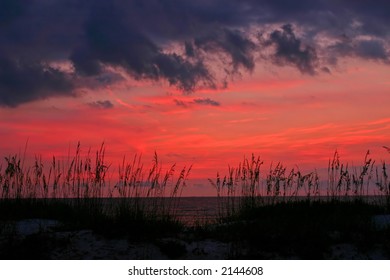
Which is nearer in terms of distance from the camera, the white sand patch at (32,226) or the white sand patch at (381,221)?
the white sand patch at (32,226)

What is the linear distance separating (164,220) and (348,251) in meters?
3.26

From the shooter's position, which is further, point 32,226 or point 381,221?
point 381,221

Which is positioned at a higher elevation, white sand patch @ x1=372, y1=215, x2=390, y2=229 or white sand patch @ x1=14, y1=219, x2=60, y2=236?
white sand patch @ x1=372, y1=215, x2=390, y2=229

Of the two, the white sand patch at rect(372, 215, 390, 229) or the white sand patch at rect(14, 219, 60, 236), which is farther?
the white sand patch at rect(372, 215, 390, 229)

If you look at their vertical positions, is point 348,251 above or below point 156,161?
below

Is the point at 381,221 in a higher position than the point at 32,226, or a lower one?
higher

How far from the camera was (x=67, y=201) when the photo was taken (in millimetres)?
12148

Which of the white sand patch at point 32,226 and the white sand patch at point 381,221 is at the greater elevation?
the white sand patch at point 381,221
